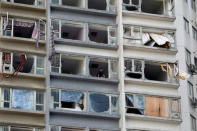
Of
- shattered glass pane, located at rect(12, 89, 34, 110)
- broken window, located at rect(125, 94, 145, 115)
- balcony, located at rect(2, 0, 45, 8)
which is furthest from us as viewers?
balcony, located at rect(2, 0, 45, 8)

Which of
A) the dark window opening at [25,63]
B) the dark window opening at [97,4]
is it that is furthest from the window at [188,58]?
the dark window opening at [25,63]

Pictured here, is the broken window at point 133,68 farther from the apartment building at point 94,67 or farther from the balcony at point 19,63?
the balcony at point 19,63

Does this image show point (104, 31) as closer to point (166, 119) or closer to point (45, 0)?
point (45, 0)

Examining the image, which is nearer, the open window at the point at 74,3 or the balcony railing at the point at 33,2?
the balcony railing at the point at 33,2

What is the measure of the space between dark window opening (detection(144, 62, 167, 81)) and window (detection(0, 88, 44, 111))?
8.75 m

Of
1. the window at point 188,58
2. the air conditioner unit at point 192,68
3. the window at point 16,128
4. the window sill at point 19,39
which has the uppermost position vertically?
the window sill at point 19,39

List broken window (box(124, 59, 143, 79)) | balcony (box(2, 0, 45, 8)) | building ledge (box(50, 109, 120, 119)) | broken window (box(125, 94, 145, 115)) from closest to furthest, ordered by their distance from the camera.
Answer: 1. building ledge (box(50, 109, 120, 119))
2. broken window (box(125, 94, 145, 115))
3. broken window (box(124, 59, 143, 79))
4. balcony (box(2, 0, 45, 8))

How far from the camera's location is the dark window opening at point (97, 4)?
54.0 meters

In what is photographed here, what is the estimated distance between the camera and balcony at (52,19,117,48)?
50.9 metres

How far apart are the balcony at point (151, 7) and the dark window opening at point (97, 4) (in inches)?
64.0

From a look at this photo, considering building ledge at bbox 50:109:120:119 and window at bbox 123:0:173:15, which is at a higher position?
window at bbox 123:0:173:15

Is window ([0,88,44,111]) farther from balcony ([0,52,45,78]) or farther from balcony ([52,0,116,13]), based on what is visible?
balcony ([52,0,116,13])

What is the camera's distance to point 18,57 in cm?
5012

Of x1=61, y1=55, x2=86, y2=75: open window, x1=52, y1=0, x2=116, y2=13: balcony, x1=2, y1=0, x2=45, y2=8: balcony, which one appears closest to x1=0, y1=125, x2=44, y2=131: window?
x1=61, y1=55, x2=86, y2=75: open window
